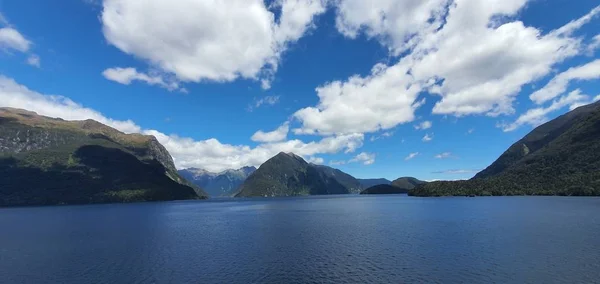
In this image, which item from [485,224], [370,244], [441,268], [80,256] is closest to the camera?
[441,268]

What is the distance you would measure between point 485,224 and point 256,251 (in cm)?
9230

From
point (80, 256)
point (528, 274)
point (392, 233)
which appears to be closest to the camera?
point (528, 274)

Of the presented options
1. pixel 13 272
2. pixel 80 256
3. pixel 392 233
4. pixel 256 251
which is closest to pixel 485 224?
pixel 392 233

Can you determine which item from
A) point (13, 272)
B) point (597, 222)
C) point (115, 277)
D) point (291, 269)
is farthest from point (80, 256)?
point (597, 222)

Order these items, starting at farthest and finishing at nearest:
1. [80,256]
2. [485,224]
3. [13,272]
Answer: [485,224]
[80,256]
[13,272]

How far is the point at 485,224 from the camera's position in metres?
123

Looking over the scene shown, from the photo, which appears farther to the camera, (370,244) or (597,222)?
(597,222)

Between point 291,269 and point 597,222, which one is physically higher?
point 597,222

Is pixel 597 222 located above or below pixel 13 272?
above

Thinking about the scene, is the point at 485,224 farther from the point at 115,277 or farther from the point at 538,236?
the point at 115,277

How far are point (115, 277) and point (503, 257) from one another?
271 ft

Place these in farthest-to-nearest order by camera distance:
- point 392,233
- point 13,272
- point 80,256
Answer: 1. point 392,233
2. point 80,256
3. point 13,272

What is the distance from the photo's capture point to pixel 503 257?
69625 millimetres

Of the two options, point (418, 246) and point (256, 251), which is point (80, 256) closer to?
point (256, 251)
